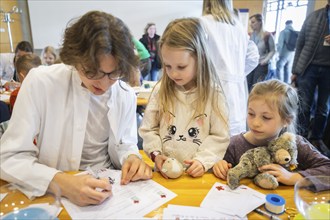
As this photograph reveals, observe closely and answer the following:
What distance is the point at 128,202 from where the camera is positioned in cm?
77

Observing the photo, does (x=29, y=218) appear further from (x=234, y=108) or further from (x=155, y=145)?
(x=234, y=108)

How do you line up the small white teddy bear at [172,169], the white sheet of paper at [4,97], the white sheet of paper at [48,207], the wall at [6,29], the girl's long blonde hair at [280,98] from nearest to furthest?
the white sheet of paper at [48,207] < the small white teddy bear at [172,169] < the girl's long blonde hair at [280,98] < the white sheet of paper at [4,97] < the wall at [6,29]

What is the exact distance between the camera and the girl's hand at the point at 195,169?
0.95m

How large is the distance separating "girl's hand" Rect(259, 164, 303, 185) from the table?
0.09ft

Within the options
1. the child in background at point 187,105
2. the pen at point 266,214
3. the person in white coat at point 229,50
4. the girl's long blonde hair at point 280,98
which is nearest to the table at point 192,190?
the pen at point 266,214

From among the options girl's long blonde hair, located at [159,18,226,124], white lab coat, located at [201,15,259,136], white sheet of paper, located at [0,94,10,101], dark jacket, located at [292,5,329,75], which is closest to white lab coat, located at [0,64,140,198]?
girl's long blonde hair, located at [159,18,226,124]

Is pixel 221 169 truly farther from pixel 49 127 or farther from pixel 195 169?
pixel 49 127

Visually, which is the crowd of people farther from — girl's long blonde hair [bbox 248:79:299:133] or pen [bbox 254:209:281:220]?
pen [bbox 254:209:281:220]

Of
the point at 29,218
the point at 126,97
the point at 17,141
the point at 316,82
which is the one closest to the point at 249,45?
the point at 126,97

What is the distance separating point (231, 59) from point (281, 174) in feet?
3.30

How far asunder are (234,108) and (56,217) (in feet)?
4.35

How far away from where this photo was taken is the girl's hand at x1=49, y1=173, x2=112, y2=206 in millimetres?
730

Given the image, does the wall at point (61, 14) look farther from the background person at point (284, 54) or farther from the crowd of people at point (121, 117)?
the crowd of people at point (121, 117)

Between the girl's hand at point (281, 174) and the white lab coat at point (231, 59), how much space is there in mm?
728
